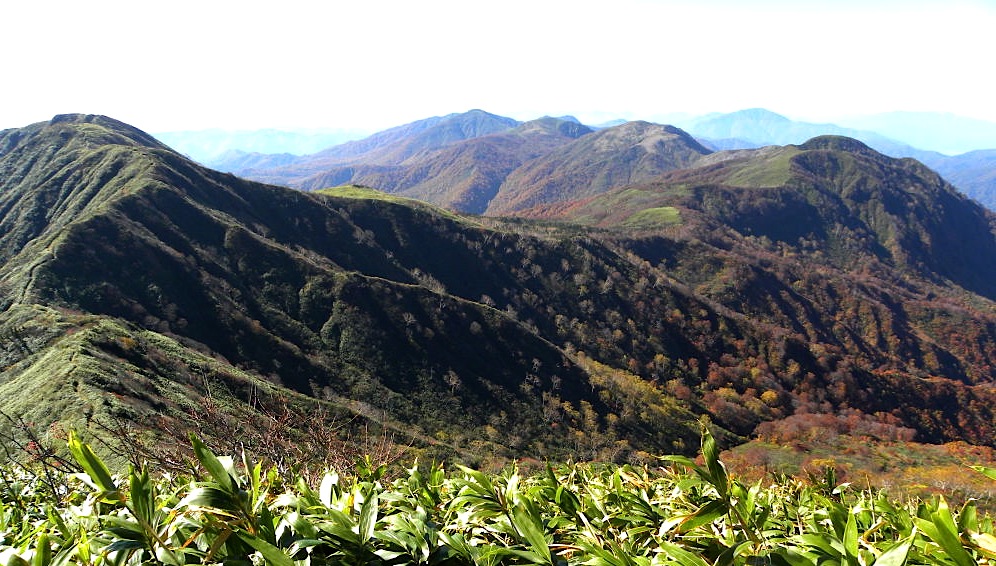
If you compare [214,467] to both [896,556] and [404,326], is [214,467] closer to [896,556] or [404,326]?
[896,556]

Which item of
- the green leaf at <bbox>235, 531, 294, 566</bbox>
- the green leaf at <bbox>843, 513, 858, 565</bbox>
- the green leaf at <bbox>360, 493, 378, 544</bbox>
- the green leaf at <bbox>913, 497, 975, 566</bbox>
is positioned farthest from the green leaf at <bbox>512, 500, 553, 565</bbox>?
the green leaf at <bbox>913, 497, 975, 566</bbox>

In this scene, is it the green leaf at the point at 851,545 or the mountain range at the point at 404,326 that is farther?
the mountain range at the point at 404,326

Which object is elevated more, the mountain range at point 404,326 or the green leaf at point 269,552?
the green leaf at point 269,552

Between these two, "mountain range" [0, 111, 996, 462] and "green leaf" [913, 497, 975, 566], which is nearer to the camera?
"green leaf" [913, 497, 975, 566]

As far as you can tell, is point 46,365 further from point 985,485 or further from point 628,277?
point 628,277

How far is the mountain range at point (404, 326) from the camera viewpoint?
40906 millimetres

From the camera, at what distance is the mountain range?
40.9m

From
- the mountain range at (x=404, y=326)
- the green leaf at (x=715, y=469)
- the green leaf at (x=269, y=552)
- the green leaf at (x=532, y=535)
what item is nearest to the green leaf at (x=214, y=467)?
the green leaf at (x=269, y=552)

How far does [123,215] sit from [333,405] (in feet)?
131

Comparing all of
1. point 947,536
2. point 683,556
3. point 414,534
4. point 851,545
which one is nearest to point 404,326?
point 414,534

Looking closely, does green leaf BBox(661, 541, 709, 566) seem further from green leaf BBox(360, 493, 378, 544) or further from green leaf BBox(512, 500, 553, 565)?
green leaf BBox(360, 493, 378, 544)

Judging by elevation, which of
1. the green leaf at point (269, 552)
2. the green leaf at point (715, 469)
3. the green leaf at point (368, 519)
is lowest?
the green leaf at point (368, 519)

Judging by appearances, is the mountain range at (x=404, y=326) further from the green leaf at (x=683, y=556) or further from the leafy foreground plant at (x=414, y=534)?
the green leaf at (x=683, y=556)

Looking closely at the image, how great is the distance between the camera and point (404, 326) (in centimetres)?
6581
